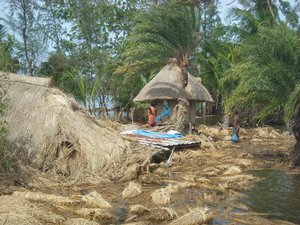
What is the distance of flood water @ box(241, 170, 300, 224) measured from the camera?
777 cm

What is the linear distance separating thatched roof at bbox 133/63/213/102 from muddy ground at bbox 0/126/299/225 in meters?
7.24

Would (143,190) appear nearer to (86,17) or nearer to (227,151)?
(227,151)

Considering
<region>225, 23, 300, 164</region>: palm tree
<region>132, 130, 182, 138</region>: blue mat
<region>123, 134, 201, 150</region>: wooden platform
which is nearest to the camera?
<region>225, 23, 300, 164</region>: palm tree

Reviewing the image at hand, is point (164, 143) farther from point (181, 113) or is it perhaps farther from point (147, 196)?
point (147, 196)

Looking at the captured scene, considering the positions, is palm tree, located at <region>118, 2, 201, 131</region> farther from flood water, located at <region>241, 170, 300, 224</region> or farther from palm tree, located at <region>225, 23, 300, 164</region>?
flood water, located at <region>241, 170, 300, 224</region>

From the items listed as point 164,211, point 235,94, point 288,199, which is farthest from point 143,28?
point 164,211

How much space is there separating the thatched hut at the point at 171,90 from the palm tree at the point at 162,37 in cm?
133

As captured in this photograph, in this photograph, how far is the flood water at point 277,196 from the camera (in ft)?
25.5

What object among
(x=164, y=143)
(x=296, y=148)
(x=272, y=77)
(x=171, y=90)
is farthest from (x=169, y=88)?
(x=296, y=148)

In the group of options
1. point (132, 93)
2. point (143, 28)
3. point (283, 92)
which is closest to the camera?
point (283, 92)

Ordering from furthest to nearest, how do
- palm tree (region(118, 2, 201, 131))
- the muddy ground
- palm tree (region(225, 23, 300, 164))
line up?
1. palm tree (region(118, 2, 201, 131))
2. palm tree (region(225, 23, 300, 164))
3. the muddy ground

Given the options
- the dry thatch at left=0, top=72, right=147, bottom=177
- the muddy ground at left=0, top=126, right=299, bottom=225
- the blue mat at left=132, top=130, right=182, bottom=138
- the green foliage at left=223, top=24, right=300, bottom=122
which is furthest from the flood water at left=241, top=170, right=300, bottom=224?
the blue mat at left=132, top=130, right=182, bottom=138

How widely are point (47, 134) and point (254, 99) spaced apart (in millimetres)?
6600

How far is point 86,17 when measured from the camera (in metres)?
30.8
